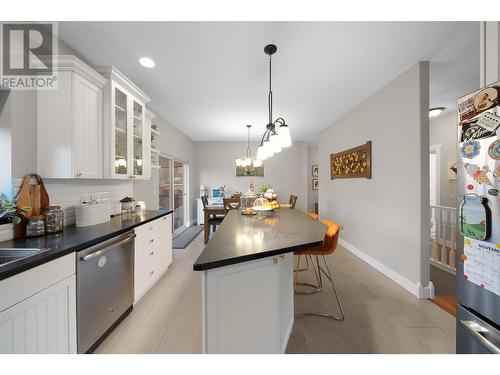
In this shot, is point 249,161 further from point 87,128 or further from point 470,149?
point 470,149

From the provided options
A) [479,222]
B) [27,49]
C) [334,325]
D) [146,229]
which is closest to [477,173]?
[479,222]

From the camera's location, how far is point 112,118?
2184 mm

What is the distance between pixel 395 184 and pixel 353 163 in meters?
1.07

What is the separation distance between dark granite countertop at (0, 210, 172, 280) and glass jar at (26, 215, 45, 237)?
0.14 ft

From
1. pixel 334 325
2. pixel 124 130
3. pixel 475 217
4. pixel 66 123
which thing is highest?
pixel 124 130

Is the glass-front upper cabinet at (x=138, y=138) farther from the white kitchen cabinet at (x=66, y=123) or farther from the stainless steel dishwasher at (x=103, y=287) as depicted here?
the stainless steel dishwasher at (x=103, y=287)

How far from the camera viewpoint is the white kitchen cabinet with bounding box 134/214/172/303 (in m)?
2.16

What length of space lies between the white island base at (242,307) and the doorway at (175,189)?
12.5 ft

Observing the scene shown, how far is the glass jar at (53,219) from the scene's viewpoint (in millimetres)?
1654

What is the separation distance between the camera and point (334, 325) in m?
1.82
